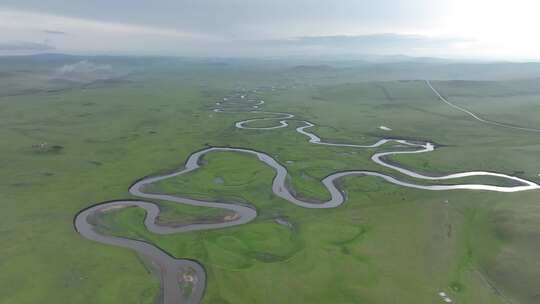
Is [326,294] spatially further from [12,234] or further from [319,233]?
[12,234]

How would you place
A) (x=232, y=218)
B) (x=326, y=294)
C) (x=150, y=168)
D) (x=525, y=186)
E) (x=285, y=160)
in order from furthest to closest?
(x=285, y=160) < (x=150, y=168) < (x=525, y=186) < (x=232, y=218) < (x=326, y=294)

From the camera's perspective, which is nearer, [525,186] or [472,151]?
[525,186]

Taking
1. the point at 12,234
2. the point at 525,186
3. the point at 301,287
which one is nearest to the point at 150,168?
the point at 12,234

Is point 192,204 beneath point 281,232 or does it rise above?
beneath

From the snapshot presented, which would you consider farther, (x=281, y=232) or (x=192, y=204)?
(x=192, y=204)

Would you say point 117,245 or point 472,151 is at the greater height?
point 472,151

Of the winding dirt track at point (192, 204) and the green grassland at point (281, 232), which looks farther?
the winding dirt track at point (192, 204)

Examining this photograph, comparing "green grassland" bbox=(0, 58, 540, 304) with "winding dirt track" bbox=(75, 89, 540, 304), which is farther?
"winding dirt track" bbox=(75, 89, 540, 304)

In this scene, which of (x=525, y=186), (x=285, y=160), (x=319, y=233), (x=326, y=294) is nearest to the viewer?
(x=326, y=294)

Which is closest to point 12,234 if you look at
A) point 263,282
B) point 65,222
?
point 65,222
